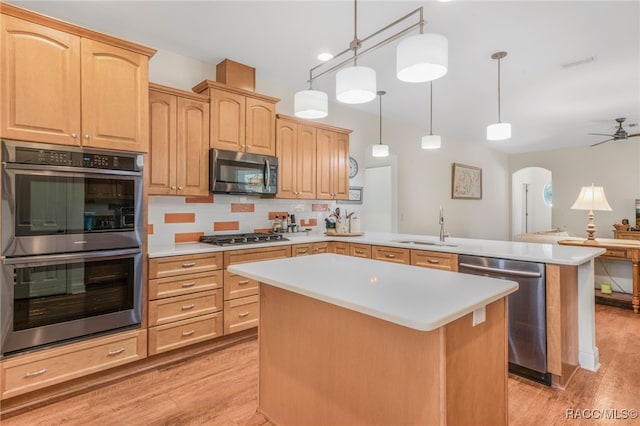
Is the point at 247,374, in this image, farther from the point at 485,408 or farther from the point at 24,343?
the point at 485,408

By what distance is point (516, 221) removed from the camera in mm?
8977

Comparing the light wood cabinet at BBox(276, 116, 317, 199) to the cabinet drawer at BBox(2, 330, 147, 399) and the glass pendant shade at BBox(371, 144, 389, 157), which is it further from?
the cabinet drawer at BBox(2, 330, 147, 399)

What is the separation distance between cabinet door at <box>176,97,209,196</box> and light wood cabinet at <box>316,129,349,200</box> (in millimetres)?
1446

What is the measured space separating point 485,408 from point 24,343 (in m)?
2.57

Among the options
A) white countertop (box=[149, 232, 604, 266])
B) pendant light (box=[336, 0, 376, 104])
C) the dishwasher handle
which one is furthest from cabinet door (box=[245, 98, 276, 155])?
the dishwasher handle

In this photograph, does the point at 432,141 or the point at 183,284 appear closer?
the point at 183,284

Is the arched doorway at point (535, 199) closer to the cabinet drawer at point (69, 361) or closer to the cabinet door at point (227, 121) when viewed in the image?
the cabinet door at point (227, 121)

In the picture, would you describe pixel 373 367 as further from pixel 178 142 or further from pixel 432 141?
pixel 432 141

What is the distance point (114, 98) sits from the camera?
2.38 m

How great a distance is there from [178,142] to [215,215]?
87 cm

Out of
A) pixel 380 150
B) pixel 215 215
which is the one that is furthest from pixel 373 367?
pixel 380 150

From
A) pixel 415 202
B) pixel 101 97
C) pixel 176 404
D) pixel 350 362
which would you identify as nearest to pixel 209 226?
pixel 101 97

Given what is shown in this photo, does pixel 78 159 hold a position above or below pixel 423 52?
below

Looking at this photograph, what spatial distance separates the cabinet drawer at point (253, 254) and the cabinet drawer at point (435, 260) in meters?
1.25
